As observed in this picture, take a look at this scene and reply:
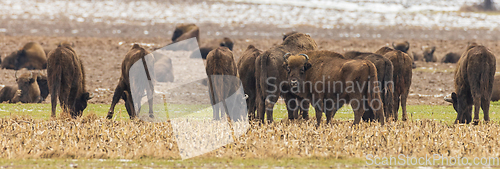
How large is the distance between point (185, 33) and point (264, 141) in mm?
31395

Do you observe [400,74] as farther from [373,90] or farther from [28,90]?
[28,90]

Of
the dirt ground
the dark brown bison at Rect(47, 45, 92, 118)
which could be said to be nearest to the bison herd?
the dark brown bison at Rect(47, 45, 92, 118)

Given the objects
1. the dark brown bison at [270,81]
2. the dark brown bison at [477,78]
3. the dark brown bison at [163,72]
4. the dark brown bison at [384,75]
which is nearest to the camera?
→ the dark brown bison at [270,81]

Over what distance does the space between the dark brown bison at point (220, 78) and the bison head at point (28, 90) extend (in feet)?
34.9

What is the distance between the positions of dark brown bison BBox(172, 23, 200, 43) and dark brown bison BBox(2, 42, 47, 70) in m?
10.7

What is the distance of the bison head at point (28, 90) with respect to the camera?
73.5 feet

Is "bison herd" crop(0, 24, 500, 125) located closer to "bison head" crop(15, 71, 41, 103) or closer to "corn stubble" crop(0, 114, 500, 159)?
"corn stubble" crop(0, 114, 500, 159)

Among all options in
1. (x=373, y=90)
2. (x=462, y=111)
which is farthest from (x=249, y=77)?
(x=462, y=111)

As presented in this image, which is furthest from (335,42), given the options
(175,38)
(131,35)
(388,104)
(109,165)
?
(109,165)

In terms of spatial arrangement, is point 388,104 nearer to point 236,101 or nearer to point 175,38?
point 236,101

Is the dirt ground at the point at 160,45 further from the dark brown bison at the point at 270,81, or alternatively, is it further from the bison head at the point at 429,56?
the dark brown bison at the point at 270,81

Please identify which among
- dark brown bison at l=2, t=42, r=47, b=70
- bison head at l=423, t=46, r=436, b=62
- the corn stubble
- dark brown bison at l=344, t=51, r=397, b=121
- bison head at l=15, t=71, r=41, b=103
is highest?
dark brown bison at l=344, t=51, r=397, b=121

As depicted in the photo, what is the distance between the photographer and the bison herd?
12.7 meters

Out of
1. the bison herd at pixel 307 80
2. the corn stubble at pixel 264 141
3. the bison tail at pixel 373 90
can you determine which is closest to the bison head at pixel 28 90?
the bison herd at pixel 307 80
